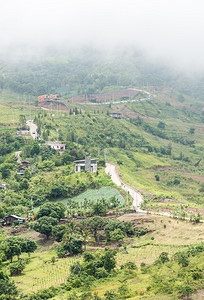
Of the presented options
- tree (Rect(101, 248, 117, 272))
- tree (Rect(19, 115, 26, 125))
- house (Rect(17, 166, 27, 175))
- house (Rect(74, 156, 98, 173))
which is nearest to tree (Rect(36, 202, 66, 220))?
tree (Rect(101, 248, 117, 272))

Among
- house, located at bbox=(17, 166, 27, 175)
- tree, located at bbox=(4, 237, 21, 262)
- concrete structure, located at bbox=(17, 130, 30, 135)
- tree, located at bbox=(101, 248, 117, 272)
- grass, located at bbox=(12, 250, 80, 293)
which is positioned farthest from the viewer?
concrete structure, located at bbox=(17, 130, 30, 135)

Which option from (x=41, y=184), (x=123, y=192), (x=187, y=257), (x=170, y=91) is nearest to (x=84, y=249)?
(x=187, y=257)

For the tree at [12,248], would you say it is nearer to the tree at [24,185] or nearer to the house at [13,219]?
the house at [13,219]

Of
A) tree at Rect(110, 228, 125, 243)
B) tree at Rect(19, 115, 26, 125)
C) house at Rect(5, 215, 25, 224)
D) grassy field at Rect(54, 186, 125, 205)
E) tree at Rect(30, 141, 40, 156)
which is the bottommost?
house at Rect(5, 215, 25, 224)

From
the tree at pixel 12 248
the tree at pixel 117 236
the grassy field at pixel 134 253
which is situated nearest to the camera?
the grassy field at pixel 134 253

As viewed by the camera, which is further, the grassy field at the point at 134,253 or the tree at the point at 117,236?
the tree at the point at 117,236

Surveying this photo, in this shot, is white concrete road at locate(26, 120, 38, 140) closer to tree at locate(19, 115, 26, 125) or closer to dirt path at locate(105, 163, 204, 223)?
tree at locate(19, 115, 26, 125)

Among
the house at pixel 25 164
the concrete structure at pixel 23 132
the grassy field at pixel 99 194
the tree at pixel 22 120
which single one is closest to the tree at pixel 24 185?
the grassy field at pixel 99 194

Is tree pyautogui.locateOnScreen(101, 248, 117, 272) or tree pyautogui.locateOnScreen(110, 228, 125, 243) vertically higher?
tree pyautogui.locateOnScreen(101, 248, 117, 272)

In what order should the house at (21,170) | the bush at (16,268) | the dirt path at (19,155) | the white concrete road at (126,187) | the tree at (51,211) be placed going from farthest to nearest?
the dirt path at (19,155), the house at (21,170), the white concrete road at (126,187), the tree at (51,211), the bush at (16,268)
